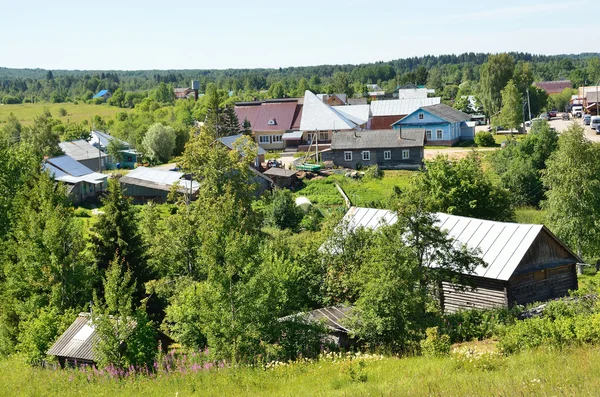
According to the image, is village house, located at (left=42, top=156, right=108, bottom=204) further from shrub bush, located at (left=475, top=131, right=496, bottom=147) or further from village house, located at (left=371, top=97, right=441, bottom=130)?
village house, located at (left=371, top=97, right=441, bottom=130)

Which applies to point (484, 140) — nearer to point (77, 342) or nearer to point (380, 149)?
point (380, 149)

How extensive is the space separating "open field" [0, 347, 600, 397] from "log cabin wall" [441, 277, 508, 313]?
7767 mm

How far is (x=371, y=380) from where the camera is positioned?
13.0 m

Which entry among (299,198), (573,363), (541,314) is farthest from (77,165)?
(573,363)

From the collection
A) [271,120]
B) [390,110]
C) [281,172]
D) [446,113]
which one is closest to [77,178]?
[281,172]

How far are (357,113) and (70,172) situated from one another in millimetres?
31664

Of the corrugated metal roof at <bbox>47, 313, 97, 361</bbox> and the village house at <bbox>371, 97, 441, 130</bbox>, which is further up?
the village house at <bbox>371, 97, 441, 130</bbox>

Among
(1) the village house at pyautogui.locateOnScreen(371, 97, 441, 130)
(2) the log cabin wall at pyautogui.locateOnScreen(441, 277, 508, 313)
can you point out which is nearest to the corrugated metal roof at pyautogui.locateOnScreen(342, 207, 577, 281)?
(2) the log cabin wall at pyautogui.locateOnScreen(441, 277, 508, 313)

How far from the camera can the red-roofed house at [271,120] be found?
6588 cm

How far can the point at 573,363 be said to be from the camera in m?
11.9

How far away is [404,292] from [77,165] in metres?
37.5

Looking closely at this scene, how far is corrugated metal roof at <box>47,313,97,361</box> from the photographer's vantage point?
1742 centimetres

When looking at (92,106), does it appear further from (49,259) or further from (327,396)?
(327,396)

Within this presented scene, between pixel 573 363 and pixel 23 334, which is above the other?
pixel 573 363
